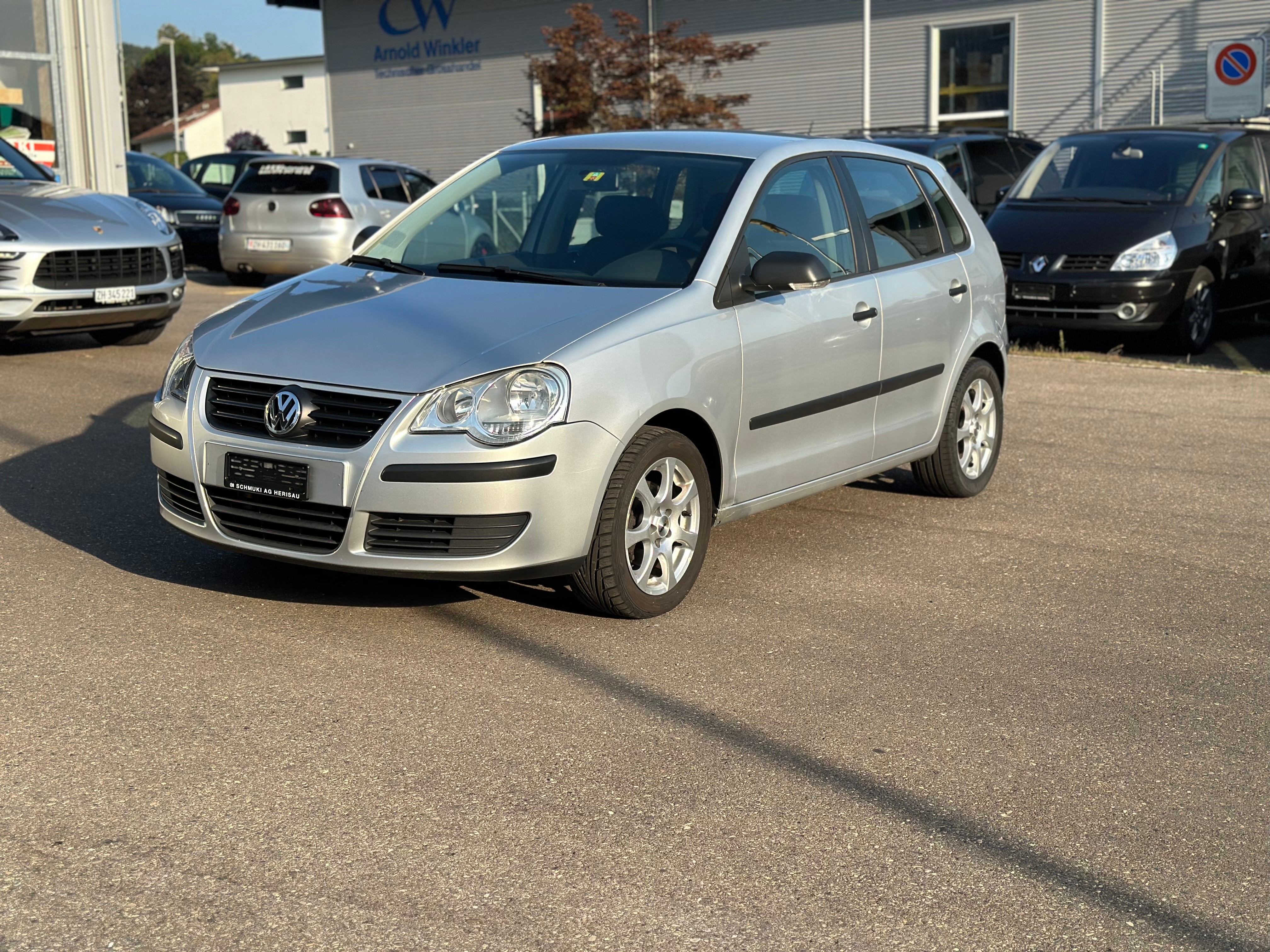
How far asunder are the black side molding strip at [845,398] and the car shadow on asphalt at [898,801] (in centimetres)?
130

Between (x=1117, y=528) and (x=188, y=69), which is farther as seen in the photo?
(x=188, y=69)

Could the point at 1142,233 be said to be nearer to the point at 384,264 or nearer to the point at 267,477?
the point at 384,264

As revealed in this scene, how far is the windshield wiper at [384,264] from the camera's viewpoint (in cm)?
581

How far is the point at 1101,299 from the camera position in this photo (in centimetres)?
1175

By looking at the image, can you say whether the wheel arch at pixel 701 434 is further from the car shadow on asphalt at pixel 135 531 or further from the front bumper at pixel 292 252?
the front bumper at pixel 292 252

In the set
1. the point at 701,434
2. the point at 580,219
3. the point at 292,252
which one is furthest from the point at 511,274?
the point at 292,252

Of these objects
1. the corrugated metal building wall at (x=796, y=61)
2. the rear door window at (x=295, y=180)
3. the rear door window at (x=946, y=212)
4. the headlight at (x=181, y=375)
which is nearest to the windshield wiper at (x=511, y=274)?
the headlight at (x=181, y=375)

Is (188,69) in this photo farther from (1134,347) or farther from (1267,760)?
(1267,760)

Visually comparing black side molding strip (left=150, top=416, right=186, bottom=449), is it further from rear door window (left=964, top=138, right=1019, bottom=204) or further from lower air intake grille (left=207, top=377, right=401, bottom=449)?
rear door window (left=964, top=138, right=1019, bottom=204)

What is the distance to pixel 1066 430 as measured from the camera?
29.1 feet

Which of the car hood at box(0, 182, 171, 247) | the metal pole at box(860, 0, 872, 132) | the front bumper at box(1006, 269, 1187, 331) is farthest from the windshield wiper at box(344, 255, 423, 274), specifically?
the metal pole at box(860, 0, 872, 132)

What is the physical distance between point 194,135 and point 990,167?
84.4 meters

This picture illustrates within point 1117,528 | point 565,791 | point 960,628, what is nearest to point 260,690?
point 565,791

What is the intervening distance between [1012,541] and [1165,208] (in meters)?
6.90
